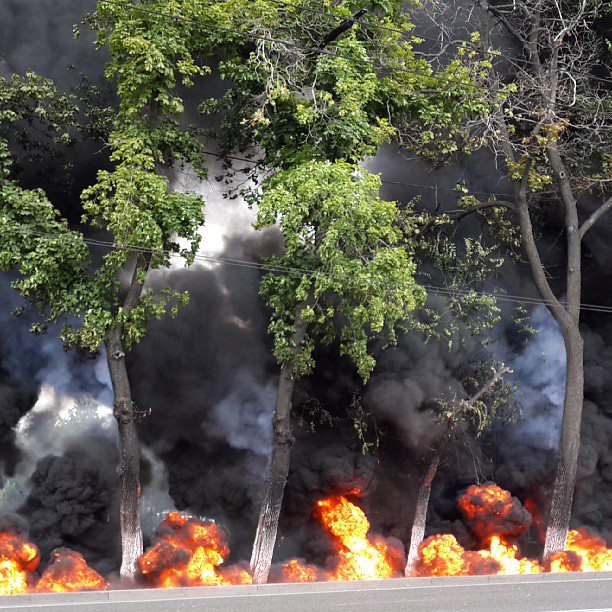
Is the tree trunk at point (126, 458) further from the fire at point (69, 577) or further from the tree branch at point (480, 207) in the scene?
the tree branch at point (480, 207)

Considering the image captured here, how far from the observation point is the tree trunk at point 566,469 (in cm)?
1571

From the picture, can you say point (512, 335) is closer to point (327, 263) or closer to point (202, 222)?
point (327, 263)

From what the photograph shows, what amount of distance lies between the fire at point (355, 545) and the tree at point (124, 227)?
370 centimetres

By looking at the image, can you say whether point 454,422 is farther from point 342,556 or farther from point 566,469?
point 342,556

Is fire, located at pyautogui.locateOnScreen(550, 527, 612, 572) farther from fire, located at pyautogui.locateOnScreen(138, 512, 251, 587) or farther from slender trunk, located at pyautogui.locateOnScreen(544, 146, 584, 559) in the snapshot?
fire, located at pyautogui.locateOnScreen(138, 512, 251, 587)

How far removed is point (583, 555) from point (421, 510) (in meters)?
3.20

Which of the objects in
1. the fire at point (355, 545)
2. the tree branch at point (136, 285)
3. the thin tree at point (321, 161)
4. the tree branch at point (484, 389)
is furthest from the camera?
the tree branch at point (484, 389)

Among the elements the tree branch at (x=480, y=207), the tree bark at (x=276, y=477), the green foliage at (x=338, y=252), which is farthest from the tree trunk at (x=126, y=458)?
the tree branch at (x=480, y=207)

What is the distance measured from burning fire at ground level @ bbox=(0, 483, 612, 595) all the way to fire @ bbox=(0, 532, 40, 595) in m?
0.01

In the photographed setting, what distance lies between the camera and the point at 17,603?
1122 cm

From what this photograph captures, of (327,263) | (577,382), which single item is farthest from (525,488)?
(327,263)

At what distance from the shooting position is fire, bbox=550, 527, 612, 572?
612 inches

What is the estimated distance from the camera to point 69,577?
12.7 metres

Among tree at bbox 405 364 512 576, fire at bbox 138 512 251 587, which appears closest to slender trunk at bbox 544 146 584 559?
tree at bbox 405 364 512 576
